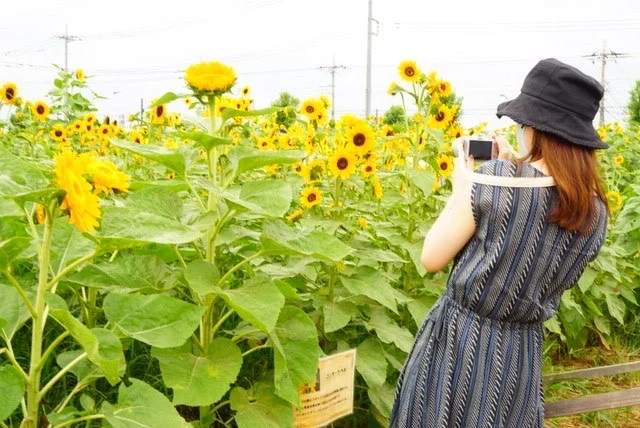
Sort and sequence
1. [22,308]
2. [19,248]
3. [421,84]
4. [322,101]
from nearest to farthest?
[19,248] < [22,308] < [421,84] < [322,101]

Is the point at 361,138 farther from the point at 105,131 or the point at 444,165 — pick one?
the point at 105,131

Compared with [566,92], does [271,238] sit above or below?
below

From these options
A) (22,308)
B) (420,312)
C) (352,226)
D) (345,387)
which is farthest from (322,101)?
(22,308)

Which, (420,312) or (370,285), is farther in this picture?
(420,312)

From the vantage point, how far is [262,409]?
6.05 ft

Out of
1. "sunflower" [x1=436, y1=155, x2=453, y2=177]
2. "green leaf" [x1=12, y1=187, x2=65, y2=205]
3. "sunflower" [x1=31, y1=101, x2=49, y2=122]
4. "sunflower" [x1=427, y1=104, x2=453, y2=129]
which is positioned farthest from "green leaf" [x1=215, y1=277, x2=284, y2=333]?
Result: "sunflower" [x1=31, y1=101, x2=49, y2=122]

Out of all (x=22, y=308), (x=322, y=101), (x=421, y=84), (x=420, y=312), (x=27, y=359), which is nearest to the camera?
(x=22, y=308)

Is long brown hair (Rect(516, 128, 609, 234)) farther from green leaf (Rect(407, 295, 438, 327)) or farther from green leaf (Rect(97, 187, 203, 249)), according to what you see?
green leaf (Rect(407, 295, 438, 327))

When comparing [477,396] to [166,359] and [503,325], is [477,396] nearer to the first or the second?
[503,325]

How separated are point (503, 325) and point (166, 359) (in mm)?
745

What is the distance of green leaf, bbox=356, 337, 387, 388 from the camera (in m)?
2.20

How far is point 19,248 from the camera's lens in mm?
1275

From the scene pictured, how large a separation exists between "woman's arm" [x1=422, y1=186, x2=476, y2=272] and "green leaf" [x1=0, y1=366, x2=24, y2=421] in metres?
0.86

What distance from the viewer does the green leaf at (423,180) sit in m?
2.39
